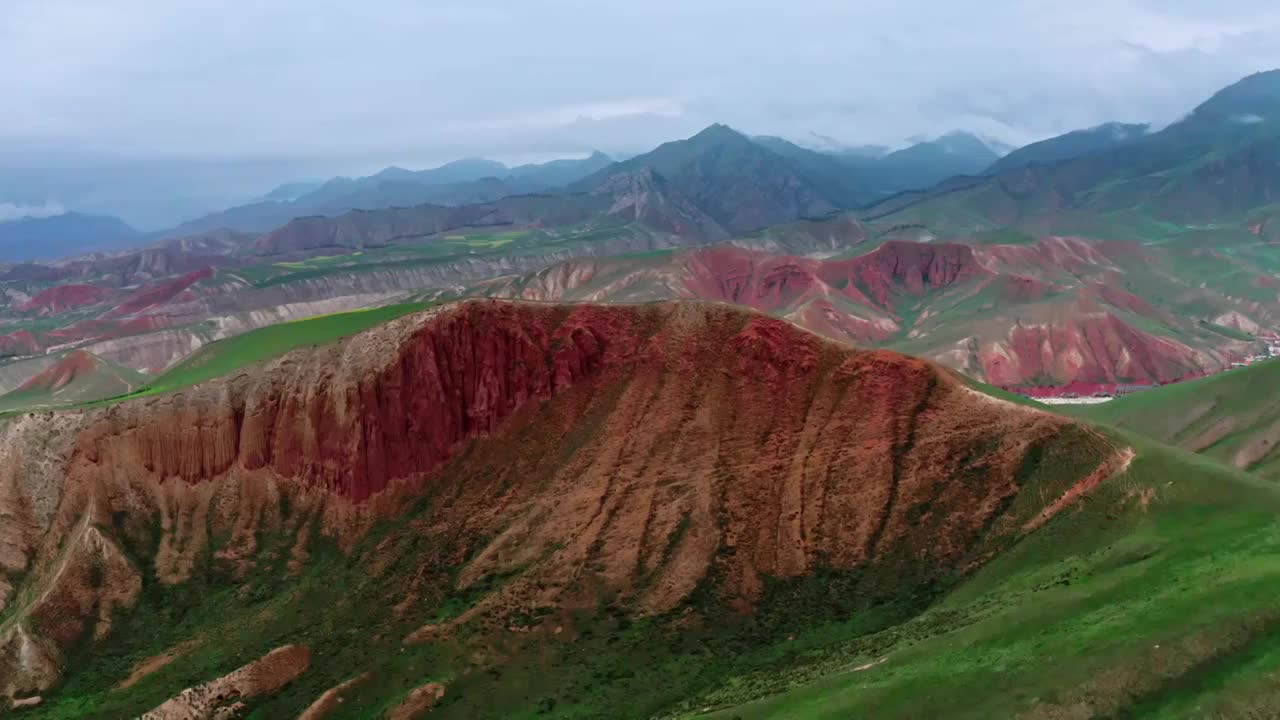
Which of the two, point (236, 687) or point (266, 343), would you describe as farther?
point (266, 343)

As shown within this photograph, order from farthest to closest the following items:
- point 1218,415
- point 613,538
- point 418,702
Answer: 1. point 1218,415
2. point 613,538
3. point 418,702

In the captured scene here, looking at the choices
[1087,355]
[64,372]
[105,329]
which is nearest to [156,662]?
[64,372]

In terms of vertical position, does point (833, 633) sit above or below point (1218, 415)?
below

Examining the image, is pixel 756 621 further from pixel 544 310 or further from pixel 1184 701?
pixel 544 310

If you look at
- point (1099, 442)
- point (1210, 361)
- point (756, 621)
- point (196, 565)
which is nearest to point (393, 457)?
point (196, 565)

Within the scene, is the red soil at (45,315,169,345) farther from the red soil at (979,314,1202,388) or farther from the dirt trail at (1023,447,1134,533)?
the dirt trail at (1023,447,1134,533)

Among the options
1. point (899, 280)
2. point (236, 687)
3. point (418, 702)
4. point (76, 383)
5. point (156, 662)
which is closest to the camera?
point (418, 702)

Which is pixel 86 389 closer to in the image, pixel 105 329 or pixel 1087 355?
pixel 105 329

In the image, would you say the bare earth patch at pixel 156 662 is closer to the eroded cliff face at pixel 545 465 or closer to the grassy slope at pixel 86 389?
the eroded cliff face at pixel 545 465
